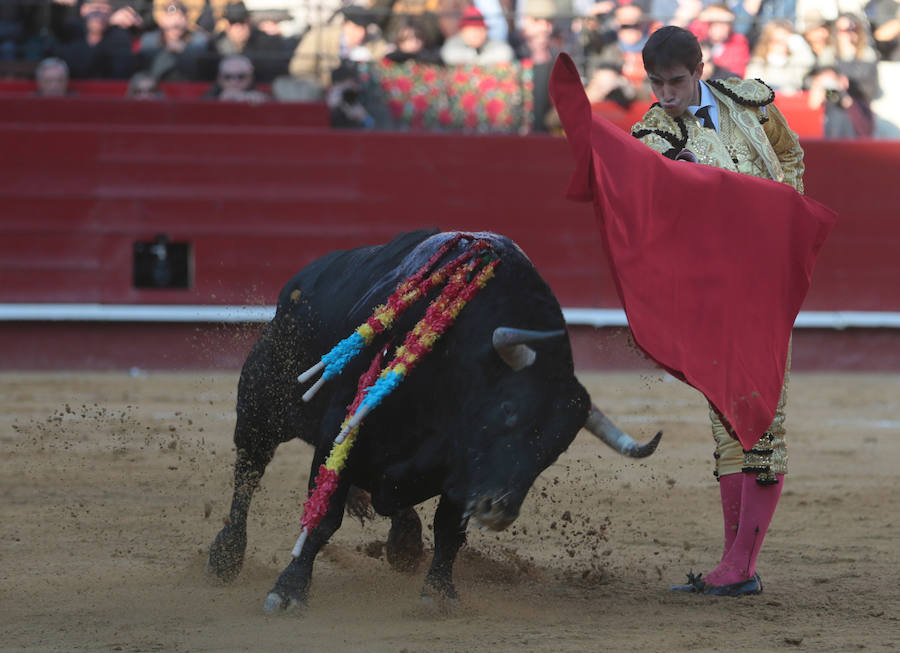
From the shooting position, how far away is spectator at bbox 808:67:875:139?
781 centimetres

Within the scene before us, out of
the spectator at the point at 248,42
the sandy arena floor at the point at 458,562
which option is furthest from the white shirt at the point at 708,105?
the spectator at the point at 248,42

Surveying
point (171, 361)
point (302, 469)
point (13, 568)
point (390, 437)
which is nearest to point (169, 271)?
point (171, 361)

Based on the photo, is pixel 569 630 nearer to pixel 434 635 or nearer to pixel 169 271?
pixel 434 635

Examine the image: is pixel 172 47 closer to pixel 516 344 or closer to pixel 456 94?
pixel 456 94

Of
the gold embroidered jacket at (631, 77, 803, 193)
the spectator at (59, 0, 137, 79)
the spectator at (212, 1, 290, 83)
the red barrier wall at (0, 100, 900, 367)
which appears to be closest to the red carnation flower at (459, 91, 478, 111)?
the red barrier wall at (0, 100, 900, 367)

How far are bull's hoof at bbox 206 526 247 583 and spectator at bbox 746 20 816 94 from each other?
5.12 metres

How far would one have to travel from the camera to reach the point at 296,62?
301 inches

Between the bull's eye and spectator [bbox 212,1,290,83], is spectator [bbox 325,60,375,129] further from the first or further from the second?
the bull's eye

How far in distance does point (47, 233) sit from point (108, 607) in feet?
16.2

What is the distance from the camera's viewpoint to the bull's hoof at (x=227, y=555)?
10.5 ft

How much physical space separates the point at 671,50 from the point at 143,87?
5.23 metres

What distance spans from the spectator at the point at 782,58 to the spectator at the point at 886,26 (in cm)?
57

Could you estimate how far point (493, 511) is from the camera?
106 inches

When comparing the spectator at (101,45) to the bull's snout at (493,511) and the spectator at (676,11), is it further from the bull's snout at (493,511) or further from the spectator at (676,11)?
the bull's snout at (493,511)
